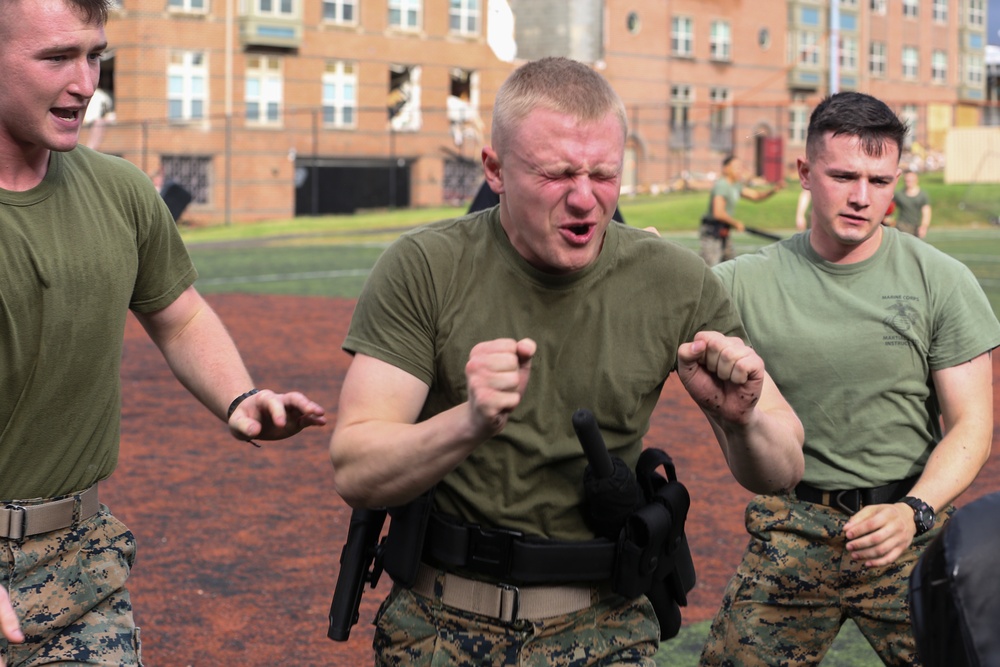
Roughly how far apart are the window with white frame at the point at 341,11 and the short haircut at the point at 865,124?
43116mm

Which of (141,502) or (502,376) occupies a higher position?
(502,376)

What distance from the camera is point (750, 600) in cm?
420

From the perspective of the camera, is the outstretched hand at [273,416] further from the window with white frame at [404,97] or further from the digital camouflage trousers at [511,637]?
the window with white frame at [404,97]

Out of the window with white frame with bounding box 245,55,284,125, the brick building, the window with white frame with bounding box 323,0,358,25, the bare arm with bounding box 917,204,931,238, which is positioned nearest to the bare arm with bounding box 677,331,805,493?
the bare arm with bounding box 917,204,931,238

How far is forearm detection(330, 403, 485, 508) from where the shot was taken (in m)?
2.68

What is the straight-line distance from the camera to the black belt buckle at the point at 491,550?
10.0ft

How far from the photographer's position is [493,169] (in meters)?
3.09

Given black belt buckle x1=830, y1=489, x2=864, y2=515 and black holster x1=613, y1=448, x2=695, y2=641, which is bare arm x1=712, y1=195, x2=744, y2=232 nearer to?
black belt buckle x1=830, y1=489, x2=864, y2=515

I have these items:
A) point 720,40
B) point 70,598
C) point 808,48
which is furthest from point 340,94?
point 70,598

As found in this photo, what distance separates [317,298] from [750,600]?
16.0 metres

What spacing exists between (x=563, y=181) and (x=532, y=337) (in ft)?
1.23

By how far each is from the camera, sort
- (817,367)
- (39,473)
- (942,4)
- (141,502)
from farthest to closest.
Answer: (942,4)
(141,502)
(817,367)
(39,473)

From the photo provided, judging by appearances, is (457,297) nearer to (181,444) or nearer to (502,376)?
(502,376)

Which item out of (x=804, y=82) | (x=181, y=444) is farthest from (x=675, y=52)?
(x=181, y=444)
